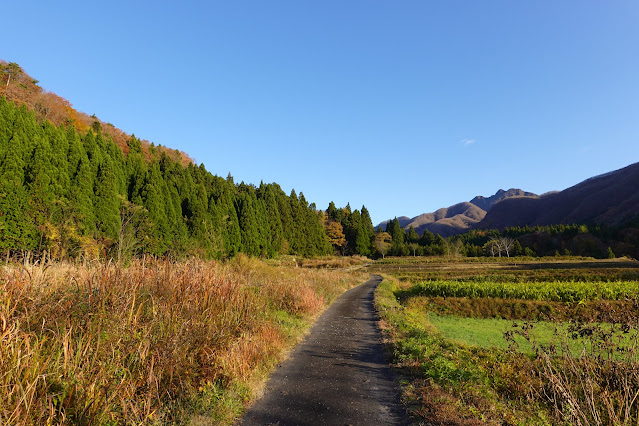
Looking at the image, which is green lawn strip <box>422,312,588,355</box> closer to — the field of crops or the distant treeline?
the field of crops

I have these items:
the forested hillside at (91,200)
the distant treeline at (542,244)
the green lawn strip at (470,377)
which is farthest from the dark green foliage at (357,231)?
the green lawn strip at (470,377)

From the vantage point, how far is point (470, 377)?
19.8 feet

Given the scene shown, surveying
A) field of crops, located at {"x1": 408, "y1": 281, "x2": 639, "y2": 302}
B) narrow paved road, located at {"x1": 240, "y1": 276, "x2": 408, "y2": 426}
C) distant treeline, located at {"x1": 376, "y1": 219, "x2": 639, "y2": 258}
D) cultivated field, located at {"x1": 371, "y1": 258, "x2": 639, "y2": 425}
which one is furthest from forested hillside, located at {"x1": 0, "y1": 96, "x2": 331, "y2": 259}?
distant treeline, located at {"x1": 376, "y1": 219, "x2": 639, "y2": 258}

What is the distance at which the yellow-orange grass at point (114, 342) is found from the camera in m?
3.05

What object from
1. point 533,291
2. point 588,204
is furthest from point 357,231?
point 588,204

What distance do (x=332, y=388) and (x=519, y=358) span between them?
5.36m

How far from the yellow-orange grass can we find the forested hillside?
4575 millimetres

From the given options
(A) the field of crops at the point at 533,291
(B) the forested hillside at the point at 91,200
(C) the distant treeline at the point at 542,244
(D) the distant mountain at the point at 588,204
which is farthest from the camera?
(D) the distant mountain at the point at 588,204

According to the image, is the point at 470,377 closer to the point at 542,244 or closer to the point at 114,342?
the point at 114,342

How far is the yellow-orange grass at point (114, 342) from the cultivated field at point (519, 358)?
3.66 metres

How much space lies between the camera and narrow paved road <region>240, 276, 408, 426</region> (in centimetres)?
468

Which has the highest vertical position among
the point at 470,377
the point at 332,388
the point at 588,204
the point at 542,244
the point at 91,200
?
Answer: the point at 588,204

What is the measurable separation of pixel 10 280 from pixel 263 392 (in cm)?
424

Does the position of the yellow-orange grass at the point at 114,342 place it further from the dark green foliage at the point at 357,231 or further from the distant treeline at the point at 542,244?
the distant treeline at the point at 542,244
